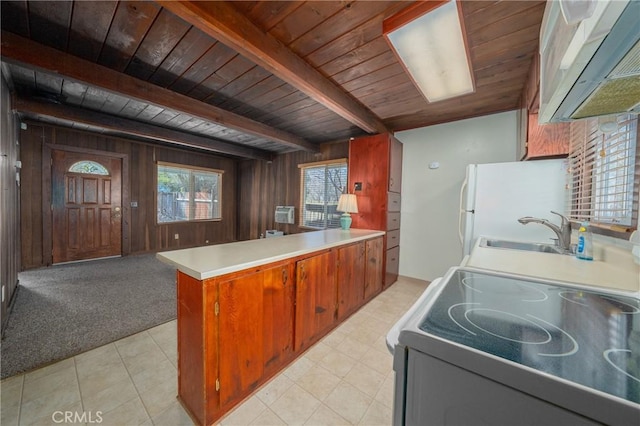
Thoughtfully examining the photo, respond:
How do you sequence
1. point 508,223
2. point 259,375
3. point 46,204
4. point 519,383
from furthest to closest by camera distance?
point 46,204, point 508,223, point 259,375, point 519,383

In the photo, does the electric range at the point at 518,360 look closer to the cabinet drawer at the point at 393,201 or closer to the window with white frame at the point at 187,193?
the cabinet drawer at the point at 393,201

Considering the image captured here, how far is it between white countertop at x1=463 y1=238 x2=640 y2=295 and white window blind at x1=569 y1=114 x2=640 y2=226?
0.17 metres

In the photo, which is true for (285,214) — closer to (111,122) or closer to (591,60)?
(111,122)

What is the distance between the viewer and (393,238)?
3475 millimetres

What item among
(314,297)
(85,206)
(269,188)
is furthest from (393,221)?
(85,206)

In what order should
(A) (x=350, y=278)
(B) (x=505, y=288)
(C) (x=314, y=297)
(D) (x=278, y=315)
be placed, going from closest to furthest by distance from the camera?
1. (B) (x=505, y=288)
2. (D) (x=278, y=315)
3. (C) (x=314, y=297)
4. (A) (x=350, y=278)

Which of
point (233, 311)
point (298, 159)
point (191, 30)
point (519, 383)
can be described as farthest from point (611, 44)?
point (298, 159)

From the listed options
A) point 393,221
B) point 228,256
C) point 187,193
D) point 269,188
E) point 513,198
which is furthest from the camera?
point 269,188

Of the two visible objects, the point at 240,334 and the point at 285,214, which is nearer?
the point at 240,334

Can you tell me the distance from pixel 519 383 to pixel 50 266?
234 inches

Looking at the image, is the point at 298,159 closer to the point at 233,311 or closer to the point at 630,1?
the point at 233,311

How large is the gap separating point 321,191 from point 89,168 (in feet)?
14.0

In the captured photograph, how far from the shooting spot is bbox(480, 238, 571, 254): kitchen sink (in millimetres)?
1775

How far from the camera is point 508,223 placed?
2213 mm
